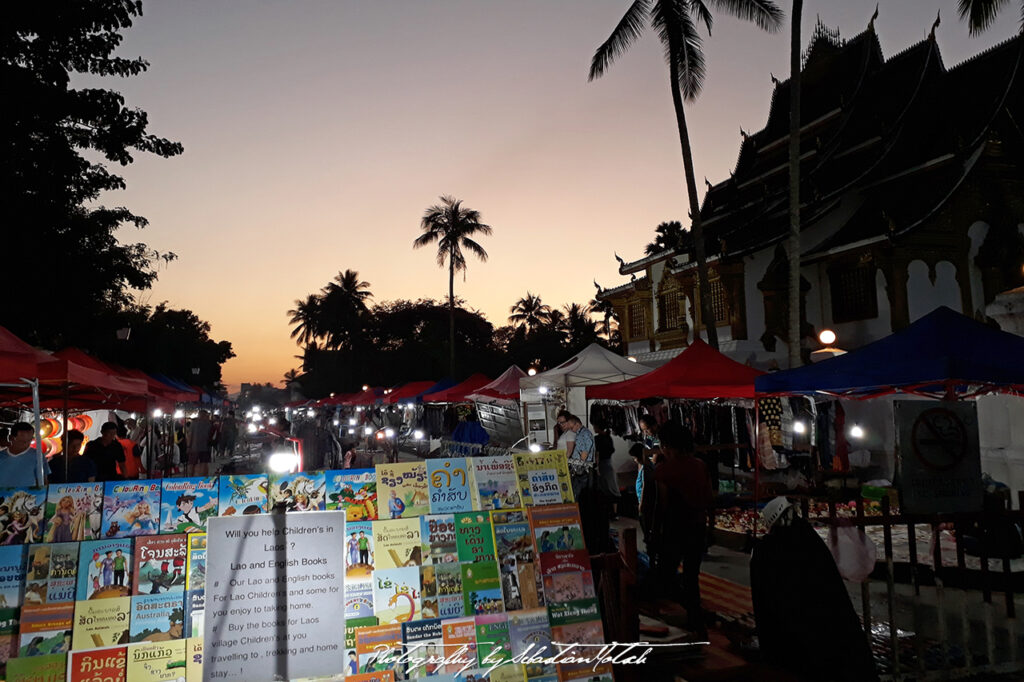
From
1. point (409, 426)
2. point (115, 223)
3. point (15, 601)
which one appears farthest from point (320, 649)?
point (409, 426)

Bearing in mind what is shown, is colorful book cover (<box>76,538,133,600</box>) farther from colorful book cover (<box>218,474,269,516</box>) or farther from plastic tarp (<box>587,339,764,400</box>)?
plastic tarp (<box>587,339,764,400</box>)

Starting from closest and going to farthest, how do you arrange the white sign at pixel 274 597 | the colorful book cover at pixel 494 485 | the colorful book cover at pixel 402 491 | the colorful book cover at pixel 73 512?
1. the white sign at pixel 274 597
2. the colorful book cover at pixel 73 512
3. the colorful book cover at pixel 402 491
4. the colorful book cover at pixel 494 485

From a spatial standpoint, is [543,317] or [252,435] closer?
[252,435]

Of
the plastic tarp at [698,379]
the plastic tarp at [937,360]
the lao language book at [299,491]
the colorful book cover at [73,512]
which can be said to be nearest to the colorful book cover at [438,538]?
the lao language book at [299,491]

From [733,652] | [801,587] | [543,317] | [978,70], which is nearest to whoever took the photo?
[801,587]

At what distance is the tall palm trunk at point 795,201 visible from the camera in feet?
43.2

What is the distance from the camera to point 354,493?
3.90 m

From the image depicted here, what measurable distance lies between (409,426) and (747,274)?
57.5 feet

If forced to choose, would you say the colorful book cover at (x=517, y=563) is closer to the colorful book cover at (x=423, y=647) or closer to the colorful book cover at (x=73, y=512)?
the colorful book cover at (x=423, y=647)

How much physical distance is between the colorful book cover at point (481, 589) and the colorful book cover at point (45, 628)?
2062 mm

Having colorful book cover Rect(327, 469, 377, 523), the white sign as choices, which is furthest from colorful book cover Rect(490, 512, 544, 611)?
the white sign

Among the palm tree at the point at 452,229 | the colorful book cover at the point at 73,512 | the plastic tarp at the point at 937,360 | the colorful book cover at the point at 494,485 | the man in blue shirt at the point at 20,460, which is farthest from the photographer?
the palm tree at the point at 452,229

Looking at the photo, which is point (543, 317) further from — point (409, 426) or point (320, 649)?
point (320, 649)

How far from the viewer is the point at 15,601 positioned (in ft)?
A: 10.9
